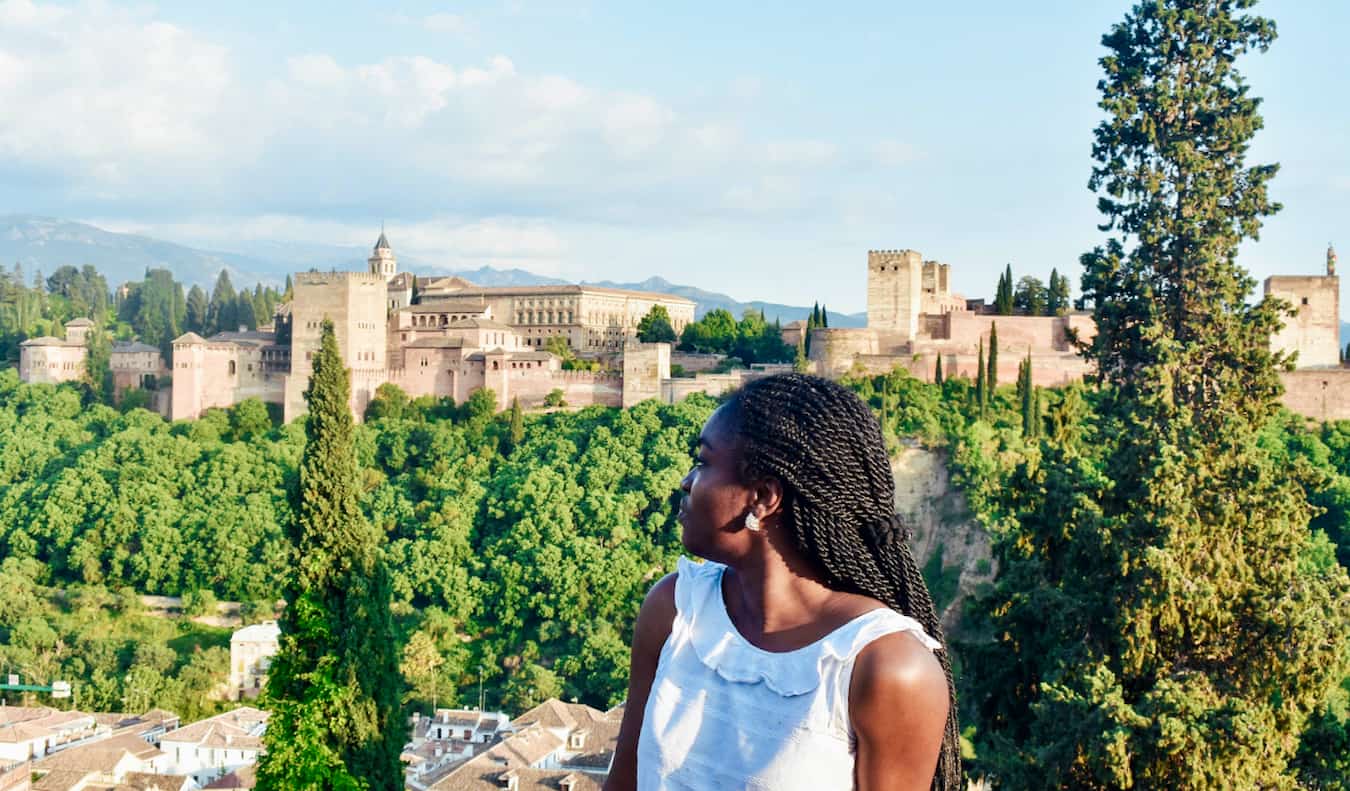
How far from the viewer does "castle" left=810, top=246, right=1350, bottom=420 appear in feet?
116

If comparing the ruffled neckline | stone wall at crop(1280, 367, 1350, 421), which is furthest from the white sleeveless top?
stone wall at crop(1280, 367, 1350, 421)

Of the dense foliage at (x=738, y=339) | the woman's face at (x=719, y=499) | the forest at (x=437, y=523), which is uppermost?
the dense foliage at (x=738, y=339)

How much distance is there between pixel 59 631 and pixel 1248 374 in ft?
96.9

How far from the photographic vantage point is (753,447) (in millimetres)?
2201

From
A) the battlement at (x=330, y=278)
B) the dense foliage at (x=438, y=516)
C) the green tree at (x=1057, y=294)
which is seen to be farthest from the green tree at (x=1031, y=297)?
the battlement at (x=330, y=278)

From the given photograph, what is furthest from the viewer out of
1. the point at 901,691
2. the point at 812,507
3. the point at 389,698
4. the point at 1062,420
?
the point at 389,698

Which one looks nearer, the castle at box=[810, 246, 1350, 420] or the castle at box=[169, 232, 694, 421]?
the castle at box=[810, 246, 1350, 420]

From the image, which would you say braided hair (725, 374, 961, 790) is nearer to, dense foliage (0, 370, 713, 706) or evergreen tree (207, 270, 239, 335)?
dense foliage (0, 370, 713, 706)

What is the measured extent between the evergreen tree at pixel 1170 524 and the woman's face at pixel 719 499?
818cm

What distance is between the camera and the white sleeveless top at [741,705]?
2043 mm

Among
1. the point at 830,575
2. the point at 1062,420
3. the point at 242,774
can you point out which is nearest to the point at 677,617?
the point at 830,575

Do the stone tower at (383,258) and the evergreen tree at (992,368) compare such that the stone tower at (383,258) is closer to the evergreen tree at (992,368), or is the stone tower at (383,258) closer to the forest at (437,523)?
the forest at (437,523)

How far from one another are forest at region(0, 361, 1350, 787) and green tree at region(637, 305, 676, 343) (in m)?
7.40

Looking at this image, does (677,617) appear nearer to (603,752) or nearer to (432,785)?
(432,785)
